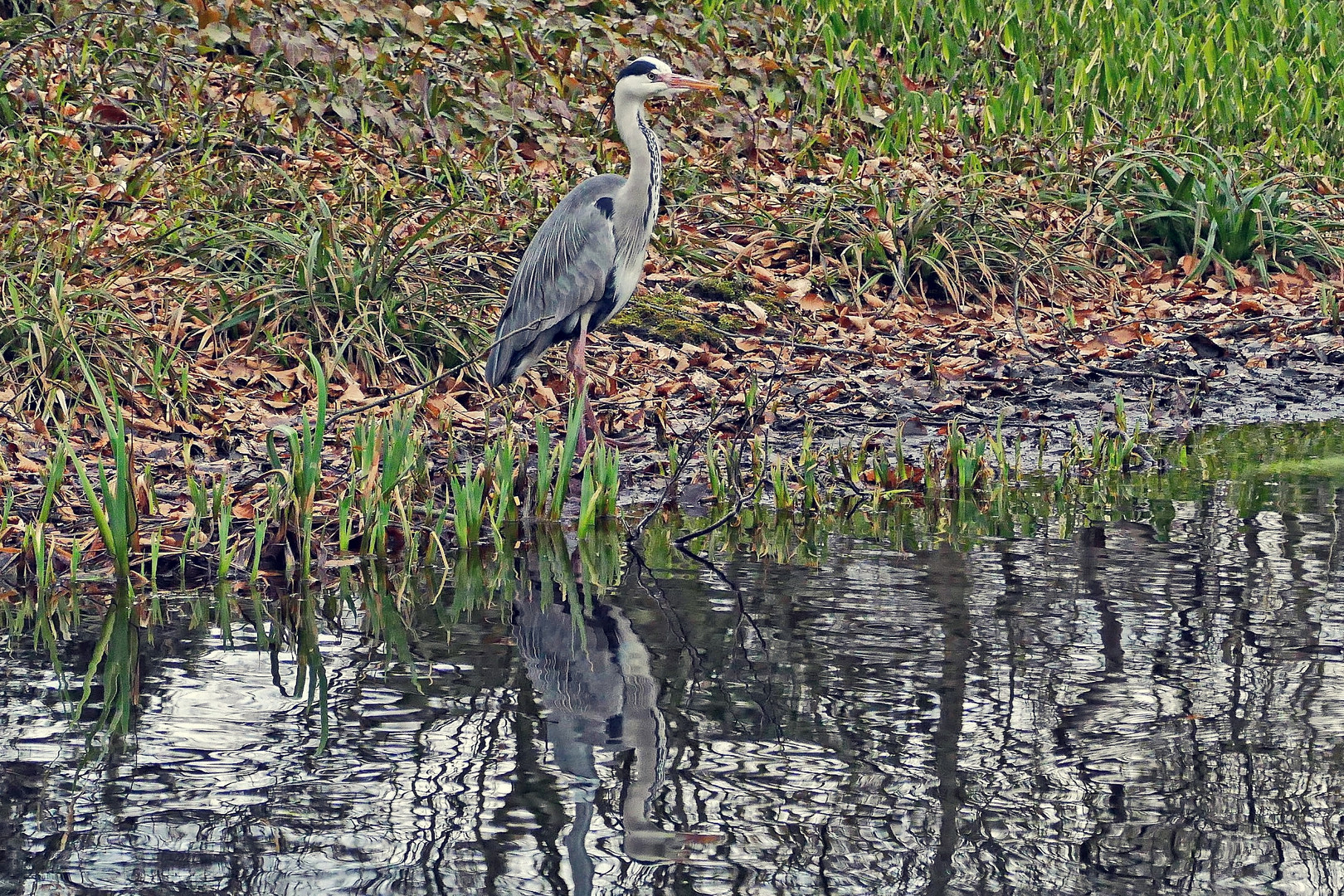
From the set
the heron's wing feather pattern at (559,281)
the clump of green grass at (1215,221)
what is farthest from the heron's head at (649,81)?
the clump of green grass at (1215,221)

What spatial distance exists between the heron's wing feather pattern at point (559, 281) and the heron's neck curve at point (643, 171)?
3.9 inches

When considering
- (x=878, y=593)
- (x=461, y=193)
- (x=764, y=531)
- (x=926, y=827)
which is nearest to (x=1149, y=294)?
(x=461, y=193)

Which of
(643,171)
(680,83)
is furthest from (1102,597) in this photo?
(680,83)

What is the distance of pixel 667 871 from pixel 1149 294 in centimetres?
768

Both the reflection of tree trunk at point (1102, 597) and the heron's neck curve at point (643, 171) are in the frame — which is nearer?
the reflection of tree trunk at point (1102, 597)

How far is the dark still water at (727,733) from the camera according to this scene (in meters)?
3.31

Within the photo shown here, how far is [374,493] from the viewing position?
5754mm

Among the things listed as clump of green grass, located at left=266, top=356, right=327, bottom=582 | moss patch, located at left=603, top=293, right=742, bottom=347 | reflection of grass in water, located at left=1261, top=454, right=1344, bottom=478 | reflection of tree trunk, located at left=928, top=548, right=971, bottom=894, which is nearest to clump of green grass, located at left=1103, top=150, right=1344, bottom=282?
moss patch, located at left=603, top=293, right=742, bottom=347

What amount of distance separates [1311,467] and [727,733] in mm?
3969

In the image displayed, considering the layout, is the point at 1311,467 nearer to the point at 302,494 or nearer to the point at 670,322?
the point at 670,322

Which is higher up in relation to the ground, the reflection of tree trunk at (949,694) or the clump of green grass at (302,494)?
the clump of green grass at (302,494)

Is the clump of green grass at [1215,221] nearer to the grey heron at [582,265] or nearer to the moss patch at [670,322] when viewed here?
the moss patch at [670,322]

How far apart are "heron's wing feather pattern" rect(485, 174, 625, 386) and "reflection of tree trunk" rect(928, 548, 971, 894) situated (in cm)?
236

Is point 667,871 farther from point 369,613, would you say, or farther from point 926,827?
point 369,613
